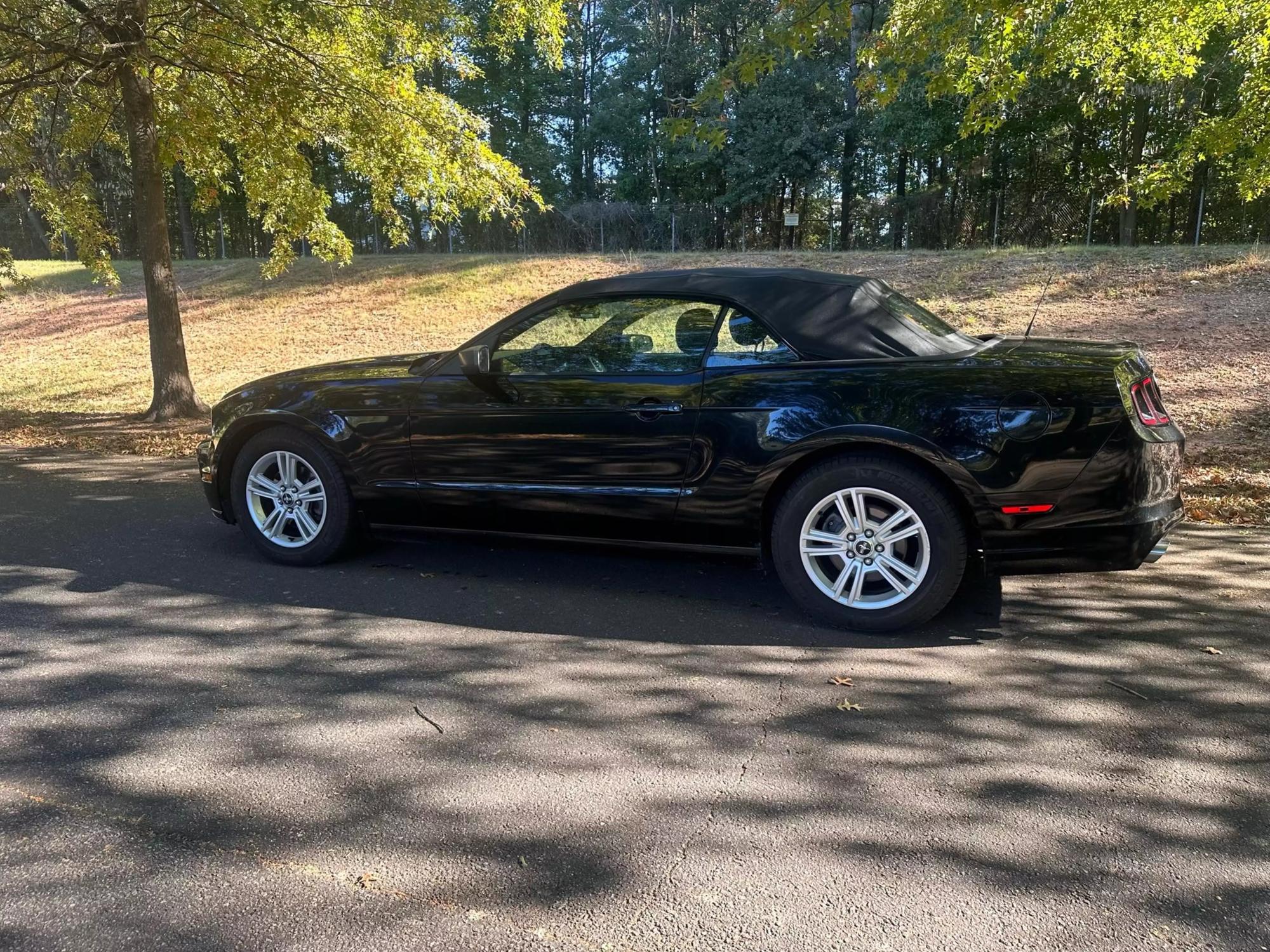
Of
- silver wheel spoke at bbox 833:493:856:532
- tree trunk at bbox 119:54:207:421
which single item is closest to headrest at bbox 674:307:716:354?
silver wheel spoke at bbox 833:493:856:532

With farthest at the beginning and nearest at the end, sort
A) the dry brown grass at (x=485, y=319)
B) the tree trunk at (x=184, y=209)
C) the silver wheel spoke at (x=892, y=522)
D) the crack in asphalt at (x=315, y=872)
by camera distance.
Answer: the tree trunk at (x=184, y=209)
the dry brown grass at (x=485, y=319)
the silver wheel spoke at (x=892, y=522)
the crack in asphalt at (x=315, y=872)

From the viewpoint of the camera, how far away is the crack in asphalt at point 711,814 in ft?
7.68

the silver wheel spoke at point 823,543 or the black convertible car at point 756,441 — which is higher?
the black convertible car at point 756,441

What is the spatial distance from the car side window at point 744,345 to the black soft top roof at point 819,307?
44mm

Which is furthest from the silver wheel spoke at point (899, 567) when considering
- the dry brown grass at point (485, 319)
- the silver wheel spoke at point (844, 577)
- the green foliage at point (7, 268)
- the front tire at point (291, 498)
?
the green foliage at point (7, 268)

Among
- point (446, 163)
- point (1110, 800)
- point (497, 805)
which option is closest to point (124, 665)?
point (497, 805)

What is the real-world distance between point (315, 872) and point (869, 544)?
8.51 ft

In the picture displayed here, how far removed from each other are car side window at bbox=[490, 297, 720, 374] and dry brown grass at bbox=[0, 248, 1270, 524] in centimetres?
392

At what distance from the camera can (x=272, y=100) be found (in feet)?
31.9

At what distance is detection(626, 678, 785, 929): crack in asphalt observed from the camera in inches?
92.1

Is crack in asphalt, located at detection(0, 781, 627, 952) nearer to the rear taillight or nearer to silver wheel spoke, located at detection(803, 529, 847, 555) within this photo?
silver wheel spoke, located at detection(803, 529, 847, 555)

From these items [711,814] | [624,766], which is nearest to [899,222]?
[624,766]

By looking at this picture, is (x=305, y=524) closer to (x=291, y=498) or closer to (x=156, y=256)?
(x=291, y=498)

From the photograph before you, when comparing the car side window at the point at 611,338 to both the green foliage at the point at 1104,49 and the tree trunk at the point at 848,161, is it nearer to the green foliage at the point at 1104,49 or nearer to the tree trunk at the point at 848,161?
the green foliage at the point at 1104,49
